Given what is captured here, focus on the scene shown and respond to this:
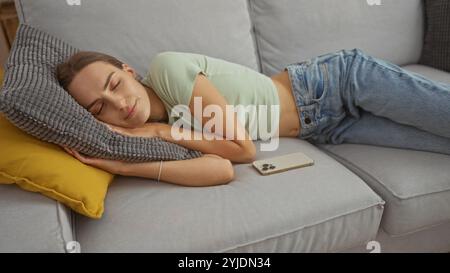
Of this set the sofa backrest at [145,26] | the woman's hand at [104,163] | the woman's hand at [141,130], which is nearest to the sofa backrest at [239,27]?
the sofa backrest at [145,26]

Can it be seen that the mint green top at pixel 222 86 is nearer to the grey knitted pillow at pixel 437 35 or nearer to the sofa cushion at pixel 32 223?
the sofa cushion at pixel 32 223

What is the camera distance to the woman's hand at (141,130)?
3.23 ft

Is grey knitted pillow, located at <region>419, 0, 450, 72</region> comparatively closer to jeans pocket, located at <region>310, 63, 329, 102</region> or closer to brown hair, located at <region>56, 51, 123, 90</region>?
jeans pocket, located at <region>310, 63, 329, 102</region>

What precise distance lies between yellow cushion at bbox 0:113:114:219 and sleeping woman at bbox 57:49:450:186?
66 mm

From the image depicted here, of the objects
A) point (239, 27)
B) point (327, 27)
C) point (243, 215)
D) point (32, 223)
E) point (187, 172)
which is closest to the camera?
point (32, 223)

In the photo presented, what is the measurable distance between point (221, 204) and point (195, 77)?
0.37 meters

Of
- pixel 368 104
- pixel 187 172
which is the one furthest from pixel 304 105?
pixel 187 172

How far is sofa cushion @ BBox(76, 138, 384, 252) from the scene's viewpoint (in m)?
0.81

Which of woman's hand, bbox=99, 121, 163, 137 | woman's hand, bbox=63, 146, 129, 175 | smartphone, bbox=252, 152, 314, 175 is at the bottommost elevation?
smartphone, bbox=252, 152, 314, 175

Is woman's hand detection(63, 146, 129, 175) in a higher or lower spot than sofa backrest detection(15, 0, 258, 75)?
lower

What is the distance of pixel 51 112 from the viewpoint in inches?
33.1

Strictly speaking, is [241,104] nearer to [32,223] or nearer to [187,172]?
[187,172]

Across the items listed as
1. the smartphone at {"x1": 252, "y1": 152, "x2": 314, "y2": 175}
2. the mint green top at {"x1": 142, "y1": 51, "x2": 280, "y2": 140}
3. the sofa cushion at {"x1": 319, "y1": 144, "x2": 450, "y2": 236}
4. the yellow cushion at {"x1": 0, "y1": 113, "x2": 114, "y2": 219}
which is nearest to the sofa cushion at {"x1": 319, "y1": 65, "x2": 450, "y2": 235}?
the sofa cushion at {"x1": 319, "y1": 144, "x2": 450, "y2": 236}

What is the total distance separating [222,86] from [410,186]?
23.6 inches
